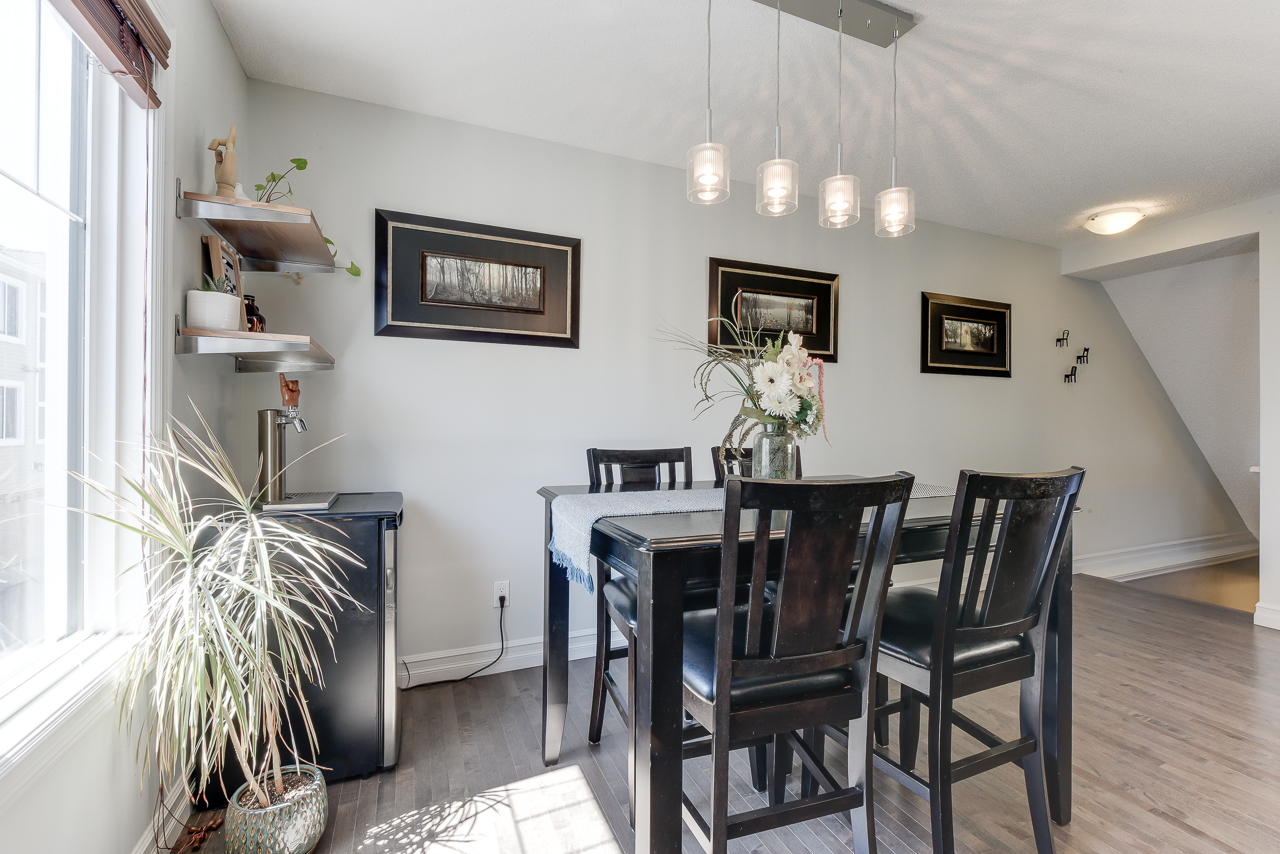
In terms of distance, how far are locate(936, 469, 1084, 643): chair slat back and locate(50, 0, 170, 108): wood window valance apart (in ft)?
6.65

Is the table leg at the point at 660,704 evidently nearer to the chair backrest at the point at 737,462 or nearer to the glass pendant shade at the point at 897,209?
the chair backrest at the point at 737,462

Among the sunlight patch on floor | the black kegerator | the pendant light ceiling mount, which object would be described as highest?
the pendant light ceiling mount

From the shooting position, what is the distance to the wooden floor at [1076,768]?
1.64m

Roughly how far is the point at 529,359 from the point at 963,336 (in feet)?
10.1

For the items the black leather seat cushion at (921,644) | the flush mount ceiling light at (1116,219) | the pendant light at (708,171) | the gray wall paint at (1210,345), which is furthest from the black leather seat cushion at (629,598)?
the gray wall paint at (1210,345)

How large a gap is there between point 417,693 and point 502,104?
101 inches

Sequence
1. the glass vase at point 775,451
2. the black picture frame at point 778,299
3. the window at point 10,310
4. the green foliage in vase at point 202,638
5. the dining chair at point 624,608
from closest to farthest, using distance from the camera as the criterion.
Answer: the window at point 10,310, the green foliage in vase at point 202,638, the dining chair at point 624,608, the glass vase at point 775,451, the black picture frame at point 778,299

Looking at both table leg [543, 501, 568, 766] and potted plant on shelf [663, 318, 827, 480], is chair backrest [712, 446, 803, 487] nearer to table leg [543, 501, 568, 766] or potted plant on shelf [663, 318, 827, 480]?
potted plant on shelf [663, 318, 827, 480]

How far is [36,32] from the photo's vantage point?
3.97 feet

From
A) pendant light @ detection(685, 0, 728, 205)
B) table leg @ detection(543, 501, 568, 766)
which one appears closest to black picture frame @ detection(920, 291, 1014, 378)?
pendant light @ detection(685, 0, 728, 205)

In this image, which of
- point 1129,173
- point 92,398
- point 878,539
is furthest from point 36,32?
point 1129,173

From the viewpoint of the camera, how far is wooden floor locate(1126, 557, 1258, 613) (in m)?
4.18

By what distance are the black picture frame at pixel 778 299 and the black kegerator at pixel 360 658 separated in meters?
2.06

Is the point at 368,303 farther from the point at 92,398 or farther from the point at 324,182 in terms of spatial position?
the point at 92,398
